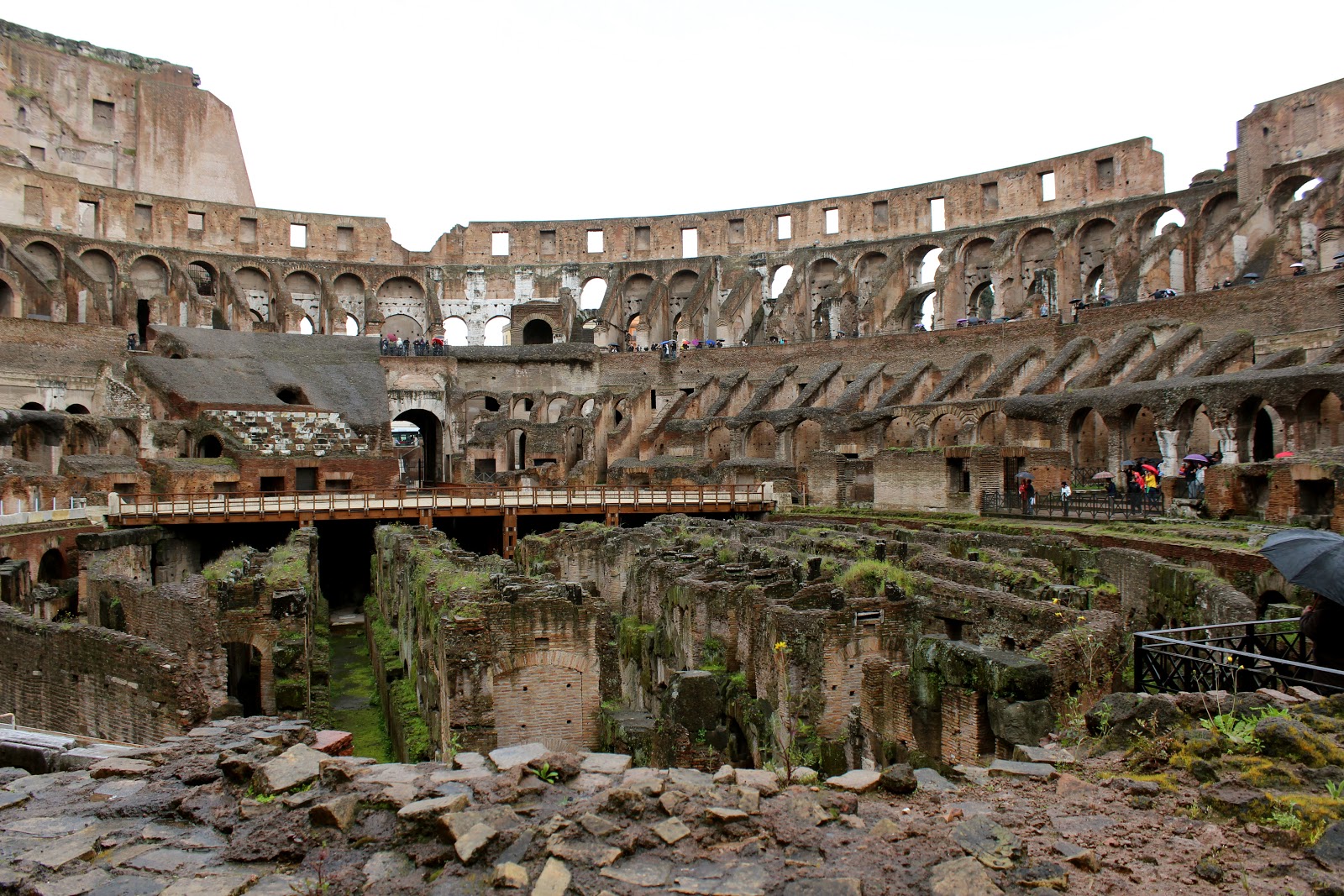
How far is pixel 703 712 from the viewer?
11211mm

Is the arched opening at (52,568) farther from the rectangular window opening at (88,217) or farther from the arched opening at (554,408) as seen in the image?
the rectangular window opening at (88,217)

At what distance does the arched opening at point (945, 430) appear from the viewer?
37.3 metres

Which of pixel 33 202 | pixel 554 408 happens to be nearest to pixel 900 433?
pixel 554 408

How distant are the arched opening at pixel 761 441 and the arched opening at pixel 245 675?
31316mm

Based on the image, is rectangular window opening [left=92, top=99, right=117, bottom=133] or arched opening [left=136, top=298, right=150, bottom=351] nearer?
arched opening [left=136, top=298, right=150, bottom=351]

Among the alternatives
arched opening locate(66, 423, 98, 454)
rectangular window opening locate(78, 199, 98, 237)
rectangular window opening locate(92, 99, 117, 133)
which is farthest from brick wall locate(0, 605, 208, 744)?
rectangular window opening locate(92, 99, 117, 133)

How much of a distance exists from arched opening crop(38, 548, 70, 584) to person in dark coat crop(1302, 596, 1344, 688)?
89.0 feet

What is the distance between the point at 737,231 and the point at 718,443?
20456 mm

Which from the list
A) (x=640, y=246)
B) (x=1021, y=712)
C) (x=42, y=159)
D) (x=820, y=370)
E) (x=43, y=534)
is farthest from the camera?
(x=640, y=246)

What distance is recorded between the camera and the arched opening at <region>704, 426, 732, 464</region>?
1793 inches

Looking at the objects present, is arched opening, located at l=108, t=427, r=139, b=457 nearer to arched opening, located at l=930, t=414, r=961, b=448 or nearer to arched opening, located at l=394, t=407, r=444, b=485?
arched opening, located at l=394, t=407, r=444, b=485

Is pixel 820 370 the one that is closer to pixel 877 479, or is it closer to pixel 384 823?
pixel 877 479

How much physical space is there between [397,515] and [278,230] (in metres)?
34.5

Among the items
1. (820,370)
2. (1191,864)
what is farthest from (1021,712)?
(820,370)
